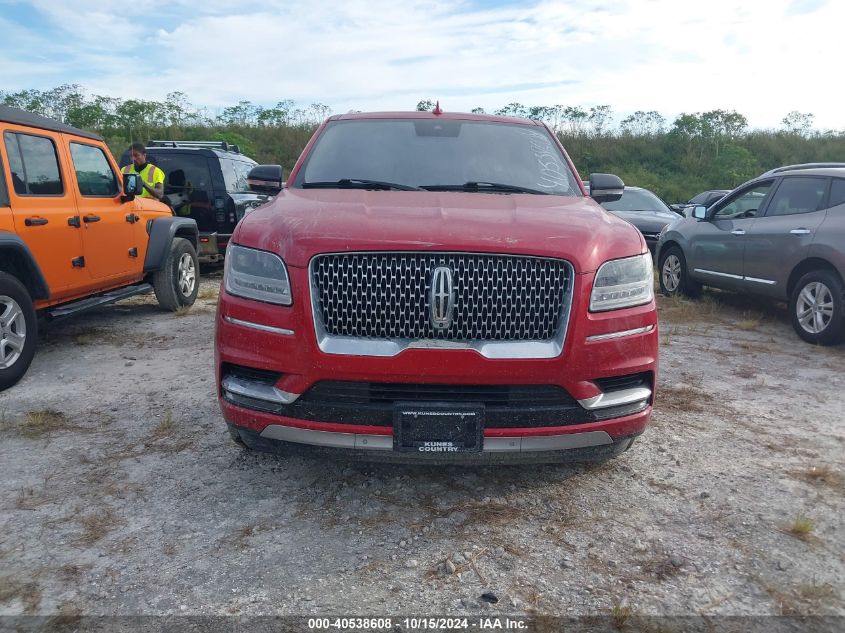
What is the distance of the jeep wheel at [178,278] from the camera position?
6.93m

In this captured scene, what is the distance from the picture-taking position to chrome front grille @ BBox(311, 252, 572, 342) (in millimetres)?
2561

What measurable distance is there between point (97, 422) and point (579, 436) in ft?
9.62

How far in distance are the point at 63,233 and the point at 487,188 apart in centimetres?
347

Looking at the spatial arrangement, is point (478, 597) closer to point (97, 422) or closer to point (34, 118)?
point (97, 422)

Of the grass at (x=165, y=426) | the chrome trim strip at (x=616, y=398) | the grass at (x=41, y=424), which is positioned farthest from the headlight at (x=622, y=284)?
the grass at (x=41, y=424)

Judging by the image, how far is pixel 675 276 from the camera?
8.83 meters

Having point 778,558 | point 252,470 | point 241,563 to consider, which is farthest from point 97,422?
point 778,558

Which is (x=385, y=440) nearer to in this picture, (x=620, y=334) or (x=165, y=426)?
(x=620, y=334)

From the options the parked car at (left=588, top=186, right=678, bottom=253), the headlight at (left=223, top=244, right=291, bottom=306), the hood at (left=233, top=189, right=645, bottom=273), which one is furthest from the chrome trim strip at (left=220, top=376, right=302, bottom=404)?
the parked car at (left=588, top=186, right=678, bottom=253)

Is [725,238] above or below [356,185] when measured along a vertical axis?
below

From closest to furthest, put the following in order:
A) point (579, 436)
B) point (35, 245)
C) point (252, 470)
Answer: point (579, 436) < point (252, 470) < point (35, 245)

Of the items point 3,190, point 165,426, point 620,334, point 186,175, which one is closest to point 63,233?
point 3,190

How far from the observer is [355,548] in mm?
2547

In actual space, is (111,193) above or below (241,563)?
above
